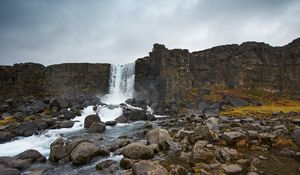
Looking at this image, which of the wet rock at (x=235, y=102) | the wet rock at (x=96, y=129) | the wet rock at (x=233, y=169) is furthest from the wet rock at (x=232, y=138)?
the wet rock at (x=235, y=102)

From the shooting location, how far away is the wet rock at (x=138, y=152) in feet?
48.8

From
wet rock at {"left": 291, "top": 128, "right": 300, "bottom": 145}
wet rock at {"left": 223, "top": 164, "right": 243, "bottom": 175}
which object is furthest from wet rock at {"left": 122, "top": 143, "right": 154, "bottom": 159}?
wet rock at {"left": 291, "top": 128, "right": 300, "bottom": 145}

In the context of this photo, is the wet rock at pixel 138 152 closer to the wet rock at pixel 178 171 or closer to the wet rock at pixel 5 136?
the wet rock at pixel 178 171

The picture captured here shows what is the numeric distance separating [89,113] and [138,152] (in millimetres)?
27891

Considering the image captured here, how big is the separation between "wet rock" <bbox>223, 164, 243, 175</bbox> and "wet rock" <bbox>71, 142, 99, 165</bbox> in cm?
811

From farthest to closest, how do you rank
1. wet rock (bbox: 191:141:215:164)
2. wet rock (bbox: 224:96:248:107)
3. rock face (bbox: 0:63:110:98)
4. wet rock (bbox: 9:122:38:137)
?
rock face (bbox: 0:63:110:98) < wet rock (bbox: 224:96:248:107) < wet rock (bbox: 9:122:38:137) < wet rock (bbox: 191:141:215:164)

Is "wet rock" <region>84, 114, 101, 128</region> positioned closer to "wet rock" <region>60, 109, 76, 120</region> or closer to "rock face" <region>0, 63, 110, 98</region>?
"wet rock" <region>60, 109, 76, 120</region>

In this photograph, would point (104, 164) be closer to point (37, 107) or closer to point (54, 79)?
point (37, 107)

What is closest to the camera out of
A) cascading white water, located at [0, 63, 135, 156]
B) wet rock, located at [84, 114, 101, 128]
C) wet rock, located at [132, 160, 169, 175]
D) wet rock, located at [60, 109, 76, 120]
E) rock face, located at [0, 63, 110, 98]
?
wet rock, located at [132, 160, 169, 175]

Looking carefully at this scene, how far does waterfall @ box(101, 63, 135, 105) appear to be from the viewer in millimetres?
63325

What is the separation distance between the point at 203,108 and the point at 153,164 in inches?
1588

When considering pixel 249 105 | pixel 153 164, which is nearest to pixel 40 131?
pixel 153 164

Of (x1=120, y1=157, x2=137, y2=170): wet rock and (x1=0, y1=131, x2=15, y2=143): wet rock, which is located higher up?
(x1=120, y1=157, x2=137, y2=170): wet rock

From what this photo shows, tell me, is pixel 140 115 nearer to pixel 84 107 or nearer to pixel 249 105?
pixel 84 107
